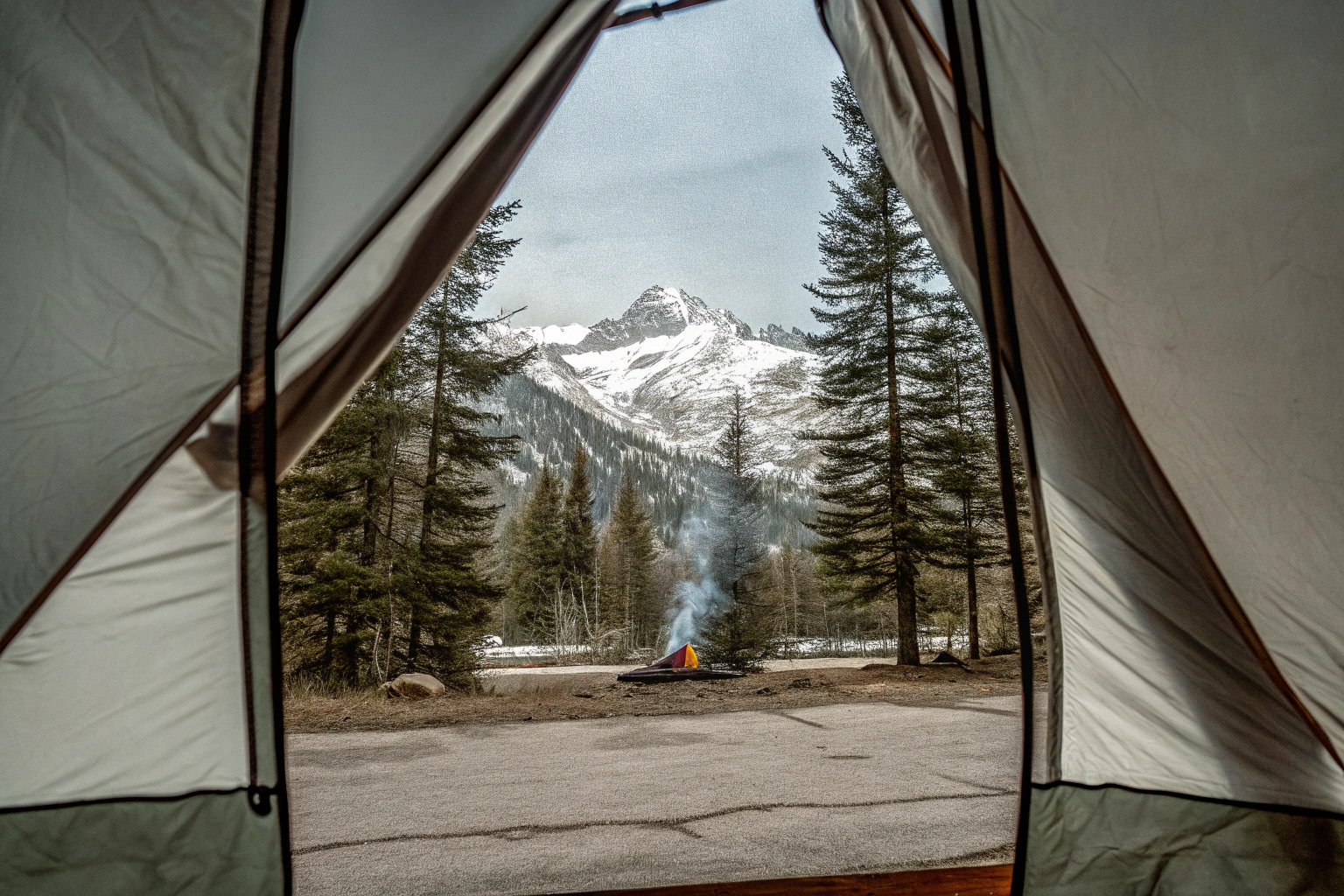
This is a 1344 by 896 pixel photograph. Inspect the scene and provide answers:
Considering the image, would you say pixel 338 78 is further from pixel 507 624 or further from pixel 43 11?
pixel 507 624

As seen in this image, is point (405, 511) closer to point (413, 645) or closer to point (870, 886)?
point (413, 645)

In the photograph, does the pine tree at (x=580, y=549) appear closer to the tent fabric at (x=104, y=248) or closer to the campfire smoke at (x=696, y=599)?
the campfire smoke at (x=696, y=599)

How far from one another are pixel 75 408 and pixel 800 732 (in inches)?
152

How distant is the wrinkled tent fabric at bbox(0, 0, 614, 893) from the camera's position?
1.48m

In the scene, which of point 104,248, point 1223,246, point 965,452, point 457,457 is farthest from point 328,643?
point 1223,246

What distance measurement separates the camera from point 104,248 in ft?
4.94

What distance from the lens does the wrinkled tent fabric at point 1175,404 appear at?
1489mm

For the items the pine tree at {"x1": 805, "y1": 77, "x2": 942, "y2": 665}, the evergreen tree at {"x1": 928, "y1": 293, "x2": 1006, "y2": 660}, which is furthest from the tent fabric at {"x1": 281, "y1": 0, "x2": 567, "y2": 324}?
the evergreen tree at {"x1": 928, "y1": 293, "x2": 1006, "y2": 660}

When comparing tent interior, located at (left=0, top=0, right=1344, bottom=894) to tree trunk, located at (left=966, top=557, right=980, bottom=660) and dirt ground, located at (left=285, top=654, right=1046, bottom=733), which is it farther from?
tree trunk, located at (left=966, top=557, right=980, bottom=660)

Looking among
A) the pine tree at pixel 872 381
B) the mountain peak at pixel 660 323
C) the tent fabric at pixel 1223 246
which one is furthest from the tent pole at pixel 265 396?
the mountain peak at pixel 660 323

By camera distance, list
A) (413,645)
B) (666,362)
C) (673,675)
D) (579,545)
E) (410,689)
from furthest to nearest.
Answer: (666,362) → (579,545) → (673,675) → (413,645) → (410,689)

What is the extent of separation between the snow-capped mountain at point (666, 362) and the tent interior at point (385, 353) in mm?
40152

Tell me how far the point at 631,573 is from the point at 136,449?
16.6 m

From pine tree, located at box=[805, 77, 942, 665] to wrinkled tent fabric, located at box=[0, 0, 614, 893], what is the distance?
7366 millimetres
